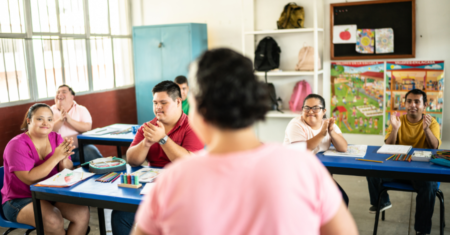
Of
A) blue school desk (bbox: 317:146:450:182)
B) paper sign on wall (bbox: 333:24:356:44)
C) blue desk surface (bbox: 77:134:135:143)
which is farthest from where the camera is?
paper sign on wall (bbox: 333:24:356:44)

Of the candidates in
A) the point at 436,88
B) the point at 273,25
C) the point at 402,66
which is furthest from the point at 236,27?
the point at 436,88

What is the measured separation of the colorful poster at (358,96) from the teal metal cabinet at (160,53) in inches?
74.3

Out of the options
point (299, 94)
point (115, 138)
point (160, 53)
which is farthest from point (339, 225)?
point (160, 53)

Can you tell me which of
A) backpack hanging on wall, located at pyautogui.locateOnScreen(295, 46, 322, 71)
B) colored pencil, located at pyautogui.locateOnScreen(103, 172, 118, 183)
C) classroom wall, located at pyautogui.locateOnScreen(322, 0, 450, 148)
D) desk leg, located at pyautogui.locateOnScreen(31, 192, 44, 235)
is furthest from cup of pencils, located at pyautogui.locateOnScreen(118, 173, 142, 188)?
classroom wall, located at pyautogui.locateOnScreen(322, 0, 450, 148)

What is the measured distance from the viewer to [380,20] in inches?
182

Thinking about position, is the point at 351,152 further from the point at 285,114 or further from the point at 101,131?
the point at 101,131

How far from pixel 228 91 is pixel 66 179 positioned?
1887mm

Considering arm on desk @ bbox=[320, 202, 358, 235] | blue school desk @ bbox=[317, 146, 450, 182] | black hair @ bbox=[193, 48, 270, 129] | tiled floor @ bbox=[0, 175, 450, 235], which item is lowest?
tiled floor @ bbox=[0, 175, 450, 235]

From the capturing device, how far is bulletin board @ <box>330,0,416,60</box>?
177 inches

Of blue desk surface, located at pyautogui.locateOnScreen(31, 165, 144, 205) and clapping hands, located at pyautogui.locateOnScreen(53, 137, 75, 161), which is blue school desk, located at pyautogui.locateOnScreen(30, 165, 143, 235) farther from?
clapping hands, located at pyautogui.locateOnScreen(53, 137, 75, 161)

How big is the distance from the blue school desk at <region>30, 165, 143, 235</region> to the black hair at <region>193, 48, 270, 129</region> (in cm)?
133

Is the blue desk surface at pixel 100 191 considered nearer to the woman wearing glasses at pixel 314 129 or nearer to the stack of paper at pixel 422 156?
the woman wearing glasses at pixel 314 129

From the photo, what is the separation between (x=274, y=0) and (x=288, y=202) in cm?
463

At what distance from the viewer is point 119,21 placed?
18.7 ft
